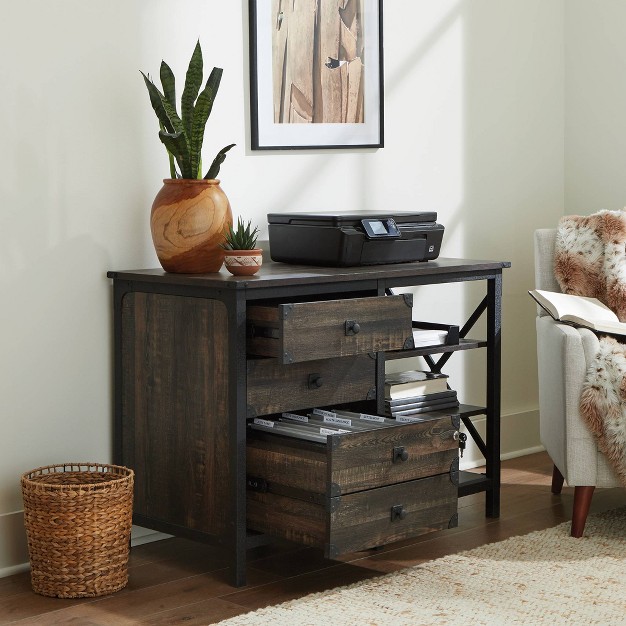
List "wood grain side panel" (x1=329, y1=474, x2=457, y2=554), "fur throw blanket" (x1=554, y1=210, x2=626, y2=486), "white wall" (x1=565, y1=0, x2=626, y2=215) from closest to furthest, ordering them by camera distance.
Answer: "wood grain side panel" (x1=329, y1=474, x2=457, y2=554), "fur throw blanket" (x1=554, y1=210, x2=626, y2=486), "white wall" (x1=565, y1=0, x2=626, y2=215)

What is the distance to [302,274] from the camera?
275cm

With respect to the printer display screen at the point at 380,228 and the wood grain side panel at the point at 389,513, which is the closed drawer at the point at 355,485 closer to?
the wood grain side panel at the point at 389,513

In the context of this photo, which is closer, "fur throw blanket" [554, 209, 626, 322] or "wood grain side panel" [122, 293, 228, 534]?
"wood grain side panel" [122, 293, 228, 534]

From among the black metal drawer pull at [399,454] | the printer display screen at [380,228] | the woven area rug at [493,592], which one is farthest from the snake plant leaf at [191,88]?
the woven area rug at [493,592]

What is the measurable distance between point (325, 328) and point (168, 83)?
0.77 m

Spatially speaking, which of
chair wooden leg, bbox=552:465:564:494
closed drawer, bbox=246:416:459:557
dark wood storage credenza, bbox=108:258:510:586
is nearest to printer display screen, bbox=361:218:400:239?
dark wood storage credenza, bbox=108:258:510:586

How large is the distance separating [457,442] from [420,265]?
1.79 ft

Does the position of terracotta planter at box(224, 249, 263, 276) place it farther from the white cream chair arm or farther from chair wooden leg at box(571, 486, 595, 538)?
chair wooden leg at box(571, 486, 595, 538)

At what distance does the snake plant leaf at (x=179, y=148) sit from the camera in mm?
2756

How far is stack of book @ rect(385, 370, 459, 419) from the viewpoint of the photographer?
3.05 metres

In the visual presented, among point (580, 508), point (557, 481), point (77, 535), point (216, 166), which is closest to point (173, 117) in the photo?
point (216, 166)

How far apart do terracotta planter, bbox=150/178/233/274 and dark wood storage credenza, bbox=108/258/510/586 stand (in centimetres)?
6

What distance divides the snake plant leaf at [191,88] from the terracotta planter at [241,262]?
14.5 inches

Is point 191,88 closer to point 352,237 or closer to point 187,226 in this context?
point 187,226
